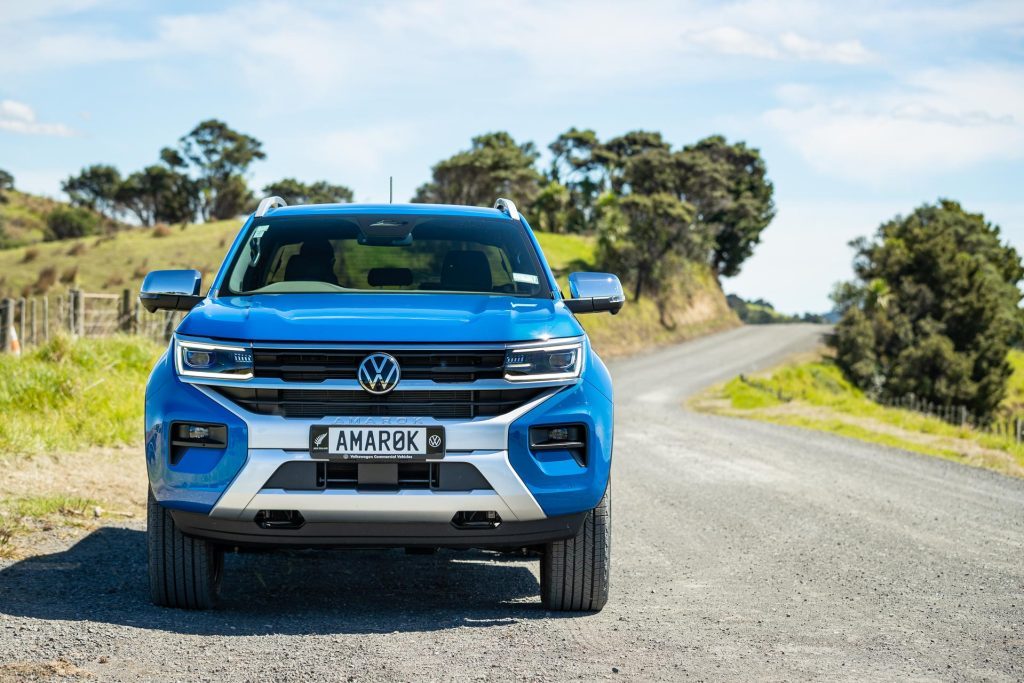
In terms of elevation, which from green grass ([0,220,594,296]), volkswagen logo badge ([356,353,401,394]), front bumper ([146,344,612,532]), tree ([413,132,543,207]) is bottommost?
front bumper ([146,344,612,532])

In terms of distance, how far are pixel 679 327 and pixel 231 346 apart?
59999 mm

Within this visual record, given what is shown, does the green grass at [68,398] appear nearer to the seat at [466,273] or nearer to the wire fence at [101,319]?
the seat at [466,273]

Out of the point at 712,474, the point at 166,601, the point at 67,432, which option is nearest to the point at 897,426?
the point at 712,474

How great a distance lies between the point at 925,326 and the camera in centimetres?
5891

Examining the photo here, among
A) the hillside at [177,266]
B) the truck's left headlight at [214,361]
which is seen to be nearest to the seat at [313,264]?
the truck's left headlight at [214,361]

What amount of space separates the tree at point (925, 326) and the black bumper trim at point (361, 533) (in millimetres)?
52579

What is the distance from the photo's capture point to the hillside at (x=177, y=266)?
137ft

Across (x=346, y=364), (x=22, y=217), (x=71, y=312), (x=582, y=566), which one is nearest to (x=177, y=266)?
(x=71, y=312)

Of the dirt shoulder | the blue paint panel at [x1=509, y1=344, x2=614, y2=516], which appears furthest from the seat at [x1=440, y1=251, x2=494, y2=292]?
the dirt shoulder

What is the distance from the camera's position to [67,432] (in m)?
10.4

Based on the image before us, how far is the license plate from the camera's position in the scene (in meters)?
4.39

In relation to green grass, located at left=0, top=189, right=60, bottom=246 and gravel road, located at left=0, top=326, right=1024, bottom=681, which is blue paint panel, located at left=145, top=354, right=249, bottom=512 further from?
green grass, located at left=0, top=189, right=60, bottom=246

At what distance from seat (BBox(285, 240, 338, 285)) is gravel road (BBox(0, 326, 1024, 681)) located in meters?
1.60

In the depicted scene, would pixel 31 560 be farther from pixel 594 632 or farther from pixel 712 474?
pixel 712 474
